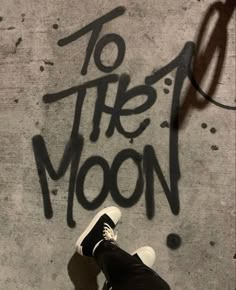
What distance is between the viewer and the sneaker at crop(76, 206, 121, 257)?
1.50 metres

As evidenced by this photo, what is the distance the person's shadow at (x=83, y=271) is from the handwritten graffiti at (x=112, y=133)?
0.15 m

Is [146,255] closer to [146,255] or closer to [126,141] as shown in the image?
[146,255]

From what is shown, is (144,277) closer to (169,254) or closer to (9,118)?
(169,254)

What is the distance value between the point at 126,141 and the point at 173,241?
16.8 inches

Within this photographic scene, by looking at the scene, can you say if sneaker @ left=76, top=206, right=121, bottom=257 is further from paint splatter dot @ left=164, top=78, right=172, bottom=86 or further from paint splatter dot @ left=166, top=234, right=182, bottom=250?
paint splatter dot @ left=164, top=78, right=172, bottom=86

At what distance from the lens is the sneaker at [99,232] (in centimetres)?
150

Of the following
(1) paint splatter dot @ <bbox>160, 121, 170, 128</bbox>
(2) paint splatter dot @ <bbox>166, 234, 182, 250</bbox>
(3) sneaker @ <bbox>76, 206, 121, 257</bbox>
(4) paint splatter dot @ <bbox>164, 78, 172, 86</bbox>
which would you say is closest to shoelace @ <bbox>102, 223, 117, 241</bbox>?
(3) sneaker @ <bbox>76, 206, 121, 257</bbox>

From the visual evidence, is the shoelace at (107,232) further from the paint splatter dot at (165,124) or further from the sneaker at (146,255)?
the paint splatter dot at (165,124)

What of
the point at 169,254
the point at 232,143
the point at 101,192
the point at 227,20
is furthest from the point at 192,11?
the point at 169,254

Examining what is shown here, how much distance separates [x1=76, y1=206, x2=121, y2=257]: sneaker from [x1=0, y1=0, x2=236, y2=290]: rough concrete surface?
42mm

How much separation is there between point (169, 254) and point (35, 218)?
555 mm

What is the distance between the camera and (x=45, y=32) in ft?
5.27

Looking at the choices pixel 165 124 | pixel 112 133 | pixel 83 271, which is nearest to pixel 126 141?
pixel 112 133

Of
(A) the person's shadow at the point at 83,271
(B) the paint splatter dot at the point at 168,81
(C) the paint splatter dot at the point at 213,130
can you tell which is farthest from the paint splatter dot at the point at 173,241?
(B) the paint splatter dot at the point at 168,81
